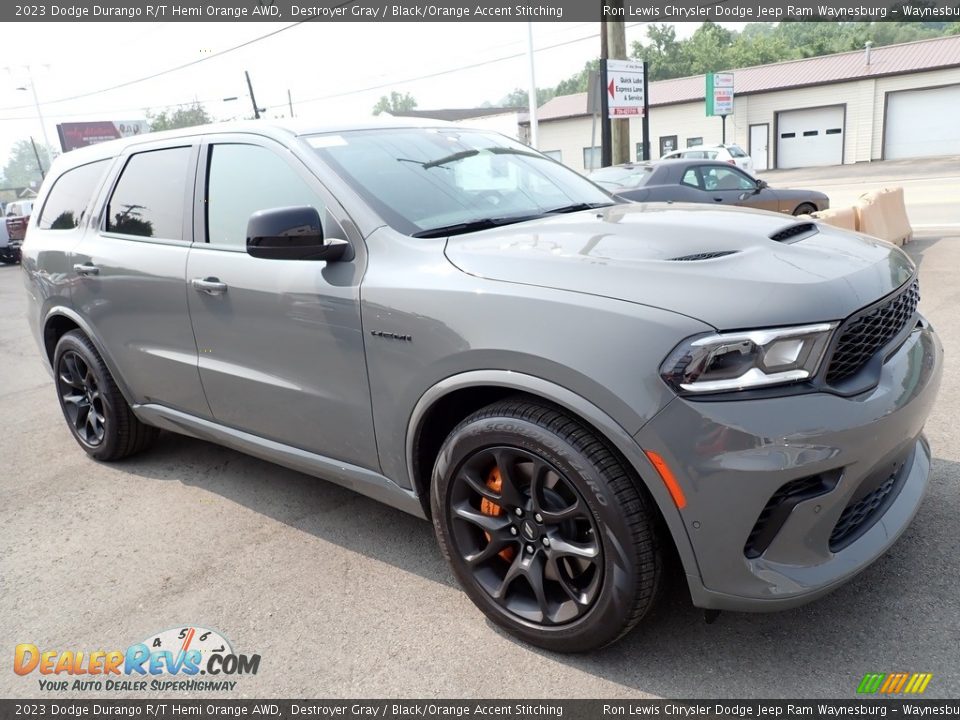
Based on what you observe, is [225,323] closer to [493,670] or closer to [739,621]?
[493,670]

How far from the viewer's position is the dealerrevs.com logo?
2.61m

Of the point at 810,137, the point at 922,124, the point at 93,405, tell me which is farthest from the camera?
the point at 810,137

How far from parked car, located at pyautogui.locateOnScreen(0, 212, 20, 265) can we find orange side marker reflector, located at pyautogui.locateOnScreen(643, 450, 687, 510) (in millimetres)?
20869

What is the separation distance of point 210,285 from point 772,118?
1608 inches

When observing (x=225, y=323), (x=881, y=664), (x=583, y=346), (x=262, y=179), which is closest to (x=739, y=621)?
(x=881, y=664)

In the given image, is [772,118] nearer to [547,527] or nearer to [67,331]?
[67,331]

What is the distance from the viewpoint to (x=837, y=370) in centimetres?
217

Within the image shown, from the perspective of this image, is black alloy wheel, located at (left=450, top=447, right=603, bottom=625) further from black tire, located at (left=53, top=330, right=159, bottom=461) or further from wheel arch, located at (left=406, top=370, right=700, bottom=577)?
black tire, located at (left=53, top=330, right=159, bottom=461)

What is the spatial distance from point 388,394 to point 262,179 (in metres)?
1.22

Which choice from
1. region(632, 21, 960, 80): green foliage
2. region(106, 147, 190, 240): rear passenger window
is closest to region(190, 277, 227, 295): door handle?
region(106, 147, 190, 240): rear passenger window

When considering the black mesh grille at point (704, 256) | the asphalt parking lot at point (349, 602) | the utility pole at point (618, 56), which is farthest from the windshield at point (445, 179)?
the utility pole at point (618, 56)

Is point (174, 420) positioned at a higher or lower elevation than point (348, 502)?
higher

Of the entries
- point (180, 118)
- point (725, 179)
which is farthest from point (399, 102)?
point (725, 179)

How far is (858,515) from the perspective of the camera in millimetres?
2365
